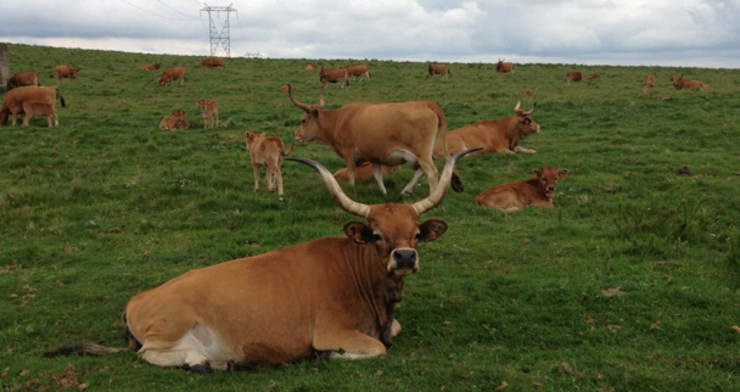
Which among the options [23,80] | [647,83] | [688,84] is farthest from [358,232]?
[688,84]

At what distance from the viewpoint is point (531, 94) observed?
28.0m

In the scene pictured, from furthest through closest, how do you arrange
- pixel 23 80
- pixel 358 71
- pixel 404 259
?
1. pixel 358 71
2. pixel 23 80
3. pixel 404 259

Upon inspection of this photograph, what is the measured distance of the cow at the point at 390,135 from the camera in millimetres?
10875

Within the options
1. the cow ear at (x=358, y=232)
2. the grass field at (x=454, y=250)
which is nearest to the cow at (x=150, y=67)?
the grass field at (x=454, y=250)

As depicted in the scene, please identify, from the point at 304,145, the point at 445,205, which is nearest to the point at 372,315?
the point at 445,205

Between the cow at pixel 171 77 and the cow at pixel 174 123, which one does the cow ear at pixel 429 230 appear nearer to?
the cow at pixel 174 123

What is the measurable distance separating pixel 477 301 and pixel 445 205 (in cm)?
414

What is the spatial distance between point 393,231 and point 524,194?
6.27 m

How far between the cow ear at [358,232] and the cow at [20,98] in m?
18.5

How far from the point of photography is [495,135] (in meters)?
16.0

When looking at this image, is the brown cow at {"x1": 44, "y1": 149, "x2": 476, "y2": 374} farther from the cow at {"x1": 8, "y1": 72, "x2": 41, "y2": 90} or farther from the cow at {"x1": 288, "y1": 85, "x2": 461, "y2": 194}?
the cow at {"x1": 8, "y1": 72, "x2": 41, "y2": 90}

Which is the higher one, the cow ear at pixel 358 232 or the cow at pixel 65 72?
the cow at pixel 65 72

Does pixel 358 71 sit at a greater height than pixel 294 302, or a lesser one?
greater

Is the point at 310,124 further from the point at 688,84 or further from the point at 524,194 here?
the point at 688,84
